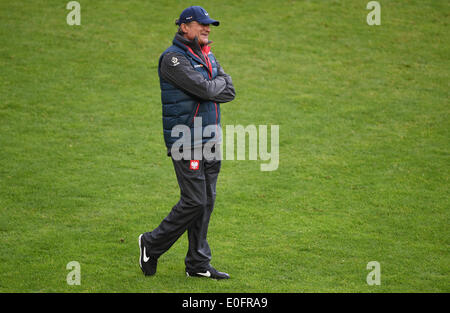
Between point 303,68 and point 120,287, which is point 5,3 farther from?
point 120,287

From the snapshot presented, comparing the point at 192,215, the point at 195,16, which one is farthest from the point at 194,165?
the point at 195,16

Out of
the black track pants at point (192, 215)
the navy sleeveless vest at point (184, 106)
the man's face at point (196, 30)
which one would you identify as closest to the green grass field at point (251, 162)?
the black track pants at point (192, 215)

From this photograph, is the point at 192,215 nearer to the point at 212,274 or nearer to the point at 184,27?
the point at 212,274

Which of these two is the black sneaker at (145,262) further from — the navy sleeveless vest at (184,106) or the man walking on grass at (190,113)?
the navy sleeveless vest at (184,106)

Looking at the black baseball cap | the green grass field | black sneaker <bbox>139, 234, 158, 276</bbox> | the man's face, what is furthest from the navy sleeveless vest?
the green grass field

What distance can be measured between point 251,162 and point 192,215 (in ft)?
10.2

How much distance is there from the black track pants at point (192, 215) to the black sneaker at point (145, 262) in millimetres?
56

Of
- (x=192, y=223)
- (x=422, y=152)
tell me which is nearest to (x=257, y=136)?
(x=422, y=152)

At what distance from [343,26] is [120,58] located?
4.92 m

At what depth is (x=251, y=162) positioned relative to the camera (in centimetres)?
768

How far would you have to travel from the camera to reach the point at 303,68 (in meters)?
10.6

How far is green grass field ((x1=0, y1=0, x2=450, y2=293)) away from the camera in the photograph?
202 inches

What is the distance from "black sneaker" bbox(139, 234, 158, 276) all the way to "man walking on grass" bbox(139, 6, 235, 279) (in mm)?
→ 13
